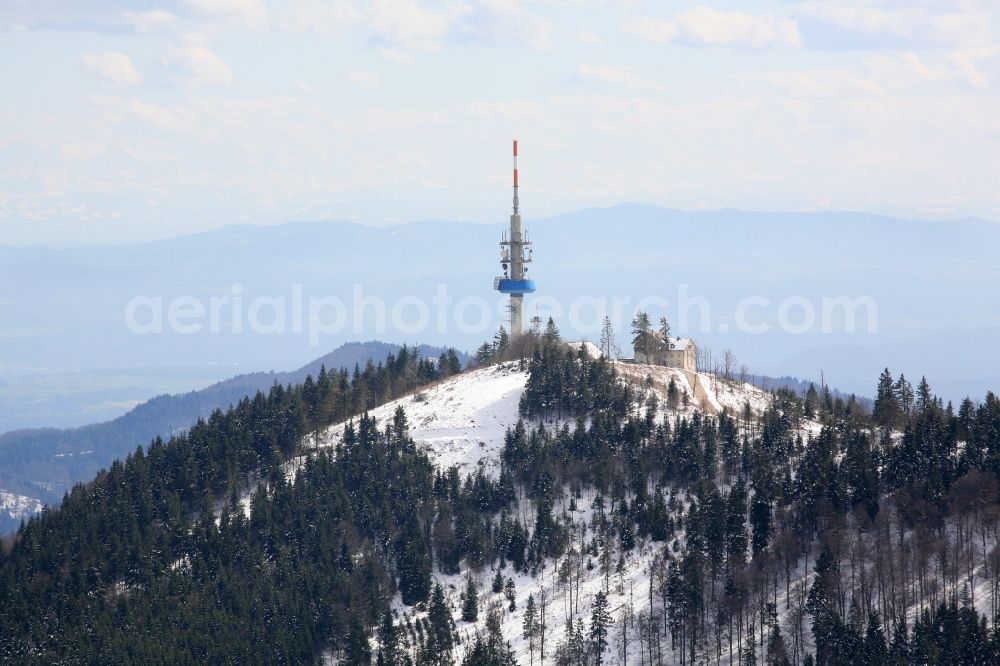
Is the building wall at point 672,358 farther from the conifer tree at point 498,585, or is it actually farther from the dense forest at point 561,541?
the conifer tree at point 498,585

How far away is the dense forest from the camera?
12550 cm

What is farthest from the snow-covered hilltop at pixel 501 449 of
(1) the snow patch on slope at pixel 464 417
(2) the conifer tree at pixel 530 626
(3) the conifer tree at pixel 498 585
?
(3) the conifer tree at pixel 498 585

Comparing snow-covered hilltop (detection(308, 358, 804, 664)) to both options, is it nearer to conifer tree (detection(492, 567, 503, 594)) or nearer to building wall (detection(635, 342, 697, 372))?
conifer tree (detection(492, 567, 503, 594))

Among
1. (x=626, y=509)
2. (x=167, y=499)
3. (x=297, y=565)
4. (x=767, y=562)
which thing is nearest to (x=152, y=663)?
(x=297, y=565)

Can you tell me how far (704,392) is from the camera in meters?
176

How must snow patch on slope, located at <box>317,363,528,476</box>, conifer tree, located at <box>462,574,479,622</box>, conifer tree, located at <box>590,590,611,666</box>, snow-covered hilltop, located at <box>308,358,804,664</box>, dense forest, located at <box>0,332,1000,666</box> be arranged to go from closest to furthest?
1. dense forest, located at <box>0,332,1000,666</box>
2. conifer tree, located at <box>590,590,611,666</box>
3. snow-covered hilltop, located at <box>308,358,804,664</box>
4. conifer tree, located at <box>462,574,479,622</box>
5. snow patch on slope, located at <box>317,363,528,476</box>

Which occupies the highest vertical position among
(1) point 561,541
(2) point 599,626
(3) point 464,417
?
(3) point 464,417

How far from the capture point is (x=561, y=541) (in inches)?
5546

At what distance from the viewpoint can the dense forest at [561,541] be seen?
412ft

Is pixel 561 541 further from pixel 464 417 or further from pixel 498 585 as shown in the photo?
pixel 464 417

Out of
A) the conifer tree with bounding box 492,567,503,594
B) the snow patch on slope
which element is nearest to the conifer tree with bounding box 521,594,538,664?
Result: the conifer tree with bounding box 492,567,503,594

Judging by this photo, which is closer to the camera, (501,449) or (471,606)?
(471,606)

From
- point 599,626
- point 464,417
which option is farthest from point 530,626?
point 464,417

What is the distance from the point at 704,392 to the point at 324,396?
43.9 metres
